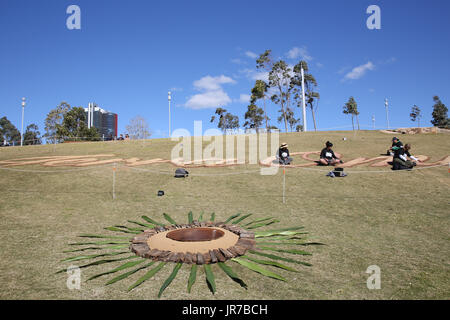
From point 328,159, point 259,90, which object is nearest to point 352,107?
point 259,90

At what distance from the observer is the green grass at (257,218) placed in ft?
12.1

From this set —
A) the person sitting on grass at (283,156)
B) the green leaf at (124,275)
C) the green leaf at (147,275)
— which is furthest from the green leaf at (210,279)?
the person sitting on grass at (283,156)

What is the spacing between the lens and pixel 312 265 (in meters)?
4.43

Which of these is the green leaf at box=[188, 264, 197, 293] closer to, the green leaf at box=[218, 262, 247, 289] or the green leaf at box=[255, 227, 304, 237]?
the green leaf at box=[218, 262, 247, 289]

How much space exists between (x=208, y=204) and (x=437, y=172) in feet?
35.5

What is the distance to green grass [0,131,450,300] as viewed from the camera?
145 inches

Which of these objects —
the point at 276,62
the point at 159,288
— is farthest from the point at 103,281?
the point at 276,62

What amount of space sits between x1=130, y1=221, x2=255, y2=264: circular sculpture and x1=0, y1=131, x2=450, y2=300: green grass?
0.87 ft

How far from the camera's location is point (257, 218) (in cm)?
722

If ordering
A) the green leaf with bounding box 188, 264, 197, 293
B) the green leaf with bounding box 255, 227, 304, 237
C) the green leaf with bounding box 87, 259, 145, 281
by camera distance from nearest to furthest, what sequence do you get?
the green leaf with bounding box 188, 264, 197, 293 → the green leaf with bounding box 87, 259, 145, 281 → the green leaf with bounding box 255, 227, 304, 237

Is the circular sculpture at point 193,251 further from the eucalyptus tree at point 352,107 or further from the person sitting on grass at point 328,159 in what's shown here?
the eucalyptus tree at point 352,107

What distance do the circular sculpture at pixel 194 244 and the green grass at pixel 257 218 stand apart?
264 mm

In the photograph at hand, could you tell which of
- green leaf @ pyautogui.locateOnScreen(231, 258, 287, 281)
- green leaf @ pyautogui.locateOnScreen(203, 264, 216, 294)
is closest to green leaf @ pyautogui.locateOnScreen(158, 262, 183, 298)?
green leaf @ pyautogui.locateOnScreen(203, 264, 216, 294)

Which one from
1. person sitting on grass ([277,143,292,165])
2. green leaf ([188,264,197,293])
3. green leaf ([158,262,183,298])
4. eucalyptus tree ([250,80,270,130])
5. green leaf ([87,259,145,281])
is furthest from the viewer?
eucalyptus tree ([250,80,270,130])
